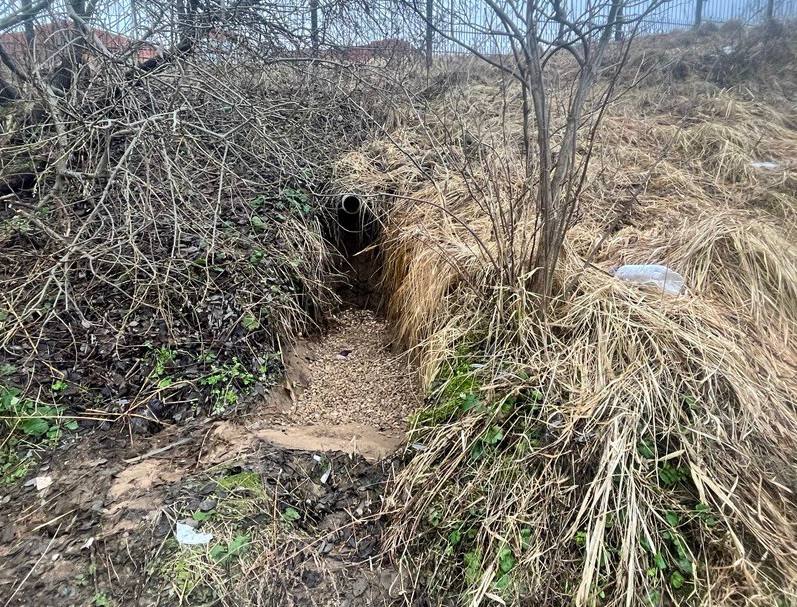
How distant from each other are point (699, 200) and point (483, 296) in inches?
76.0

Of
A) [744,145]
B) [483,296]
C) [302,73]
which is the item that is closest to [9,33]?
[302,73]

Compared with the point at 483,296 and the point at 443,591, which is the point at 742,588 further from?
the point at 483,296

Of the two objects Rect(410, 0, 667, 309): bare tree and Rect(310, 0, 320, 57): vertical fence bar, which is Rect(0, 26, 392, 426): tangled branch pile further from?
Rect(410, 0, 667, 309): bare tree

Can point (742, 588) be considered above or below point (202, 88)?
below

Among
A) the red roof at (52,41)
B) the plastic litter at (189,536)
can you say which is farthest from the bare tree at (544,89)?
the red roof at (52,41)

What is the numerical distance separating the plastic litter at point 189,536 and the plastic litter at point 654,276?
2149 mm

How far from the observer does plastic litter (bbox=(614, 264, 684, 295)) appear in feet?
8.34

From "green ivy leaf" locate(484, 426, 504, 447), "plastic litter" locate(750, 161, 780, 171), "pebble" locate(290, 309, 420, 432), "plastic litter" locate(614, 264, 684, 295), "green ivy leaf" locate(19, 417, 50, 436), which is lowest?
"pebble" locate(290, 309, 420, 432)

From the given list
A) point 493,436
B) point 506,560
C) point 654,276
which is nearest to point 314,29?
point 654,276

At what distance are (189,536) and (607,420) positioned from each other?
158 centimetres

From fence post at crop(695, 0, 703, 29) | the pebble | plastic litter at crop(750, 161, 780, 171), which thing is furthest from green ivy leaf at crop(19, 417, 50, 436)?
fence post at crop(695, 0, 703, 29)

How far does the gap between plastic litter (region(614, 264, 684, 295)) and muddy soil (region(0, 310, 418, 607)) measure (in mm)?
1333

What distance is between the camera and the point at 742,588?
5.29ft

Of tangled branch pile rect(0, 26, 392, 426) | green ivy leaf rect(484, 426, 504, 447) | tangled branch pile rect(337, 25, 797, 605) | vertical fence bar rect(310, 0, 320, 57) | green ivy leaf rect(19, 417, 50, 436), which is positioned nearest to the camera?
tangled branch pile rect(337, 25, 797, 605)
